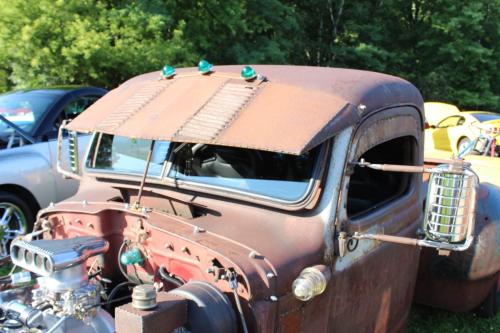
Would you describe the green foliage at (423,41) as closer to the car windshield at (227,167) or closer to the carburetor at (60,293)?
the car windshield at (227,167)

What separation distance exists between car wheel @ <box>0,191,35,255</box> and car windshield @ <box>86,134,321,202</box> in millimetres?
2484

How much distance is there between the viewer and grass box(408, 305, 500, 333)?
4.47 meters

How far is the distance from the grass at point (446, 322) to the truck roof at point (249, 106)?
2.16 m

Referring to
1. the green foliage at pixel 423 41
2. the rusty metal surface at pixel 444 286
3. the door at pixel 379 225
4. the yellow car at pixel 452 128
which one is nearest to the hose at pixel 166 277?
the door at pixel 379 225

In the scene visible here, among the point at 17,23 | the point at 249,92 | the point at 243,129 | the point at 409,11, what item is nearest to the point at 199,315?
the point at 243,129

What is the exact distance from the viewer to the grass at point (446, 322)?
4469 millimetres

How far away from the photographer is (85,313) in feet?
7.35

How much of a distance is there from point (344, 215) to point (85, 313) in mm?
1268

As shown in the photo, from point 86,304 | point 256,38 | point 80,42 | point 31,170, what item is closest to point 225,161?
point 86,304

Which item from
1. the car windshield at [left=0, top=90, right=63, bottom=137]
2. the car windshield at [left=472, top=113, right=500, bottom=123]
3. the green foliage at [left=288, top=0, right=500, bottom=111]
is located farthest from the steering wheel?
the green foliage at [left=288, top=0, right=500, bottom=111]

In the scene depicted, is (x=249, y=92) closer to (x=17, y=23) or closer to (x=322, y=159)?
(x=322, y=159)

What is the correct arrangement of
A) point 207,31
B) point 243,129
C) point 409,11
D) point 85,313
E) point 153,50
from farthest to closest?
1. point 409,11
2. point 207,31
3. point 153,50
4. point 243,129
5. point 85,313

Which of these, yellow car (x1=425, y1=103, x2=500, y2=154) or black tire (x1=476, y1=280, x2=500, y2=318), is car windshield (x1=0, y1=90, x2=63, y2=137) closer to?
black tire (x1=476, y1=280, x2=500, y2=318)

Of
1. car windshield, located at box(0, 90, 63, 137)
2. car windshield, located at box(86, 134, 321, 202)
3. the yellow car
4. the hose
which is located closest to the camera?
the hose
